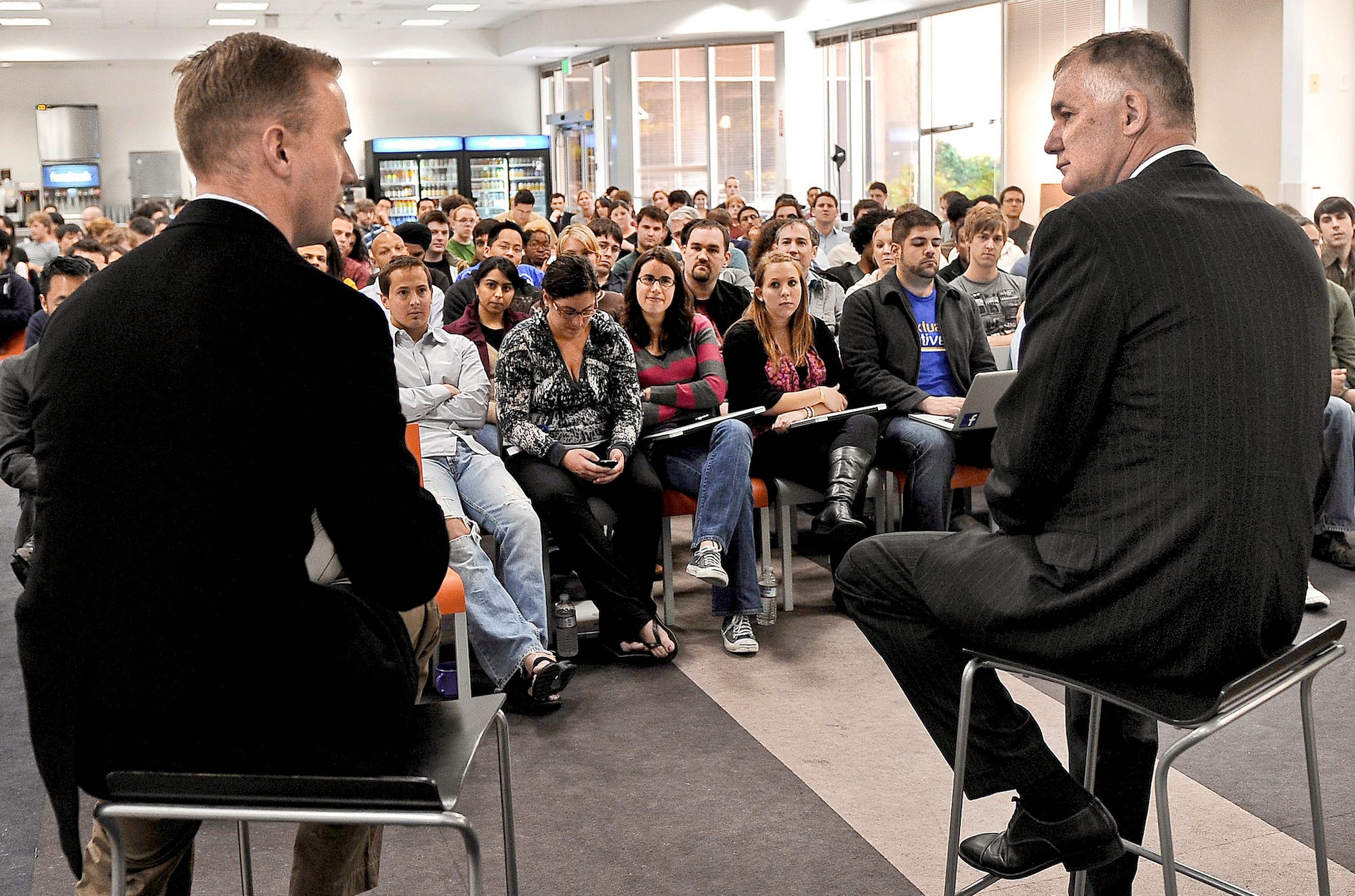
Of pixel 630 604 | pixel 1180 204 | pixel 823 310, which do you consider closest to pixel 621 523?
pixel 630 604

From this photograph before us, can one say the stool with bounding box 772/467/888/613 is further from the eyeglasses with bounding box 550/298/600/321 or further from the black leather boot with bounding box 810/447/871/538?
the eyeglasses with bounding box 550/298/600/321

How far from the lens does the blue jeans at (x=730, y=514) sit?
13.9 feet

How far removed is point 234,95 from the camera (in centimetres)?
151

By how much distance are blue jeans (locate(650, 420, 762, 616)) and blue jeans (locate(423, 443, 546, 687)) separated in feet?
1.96

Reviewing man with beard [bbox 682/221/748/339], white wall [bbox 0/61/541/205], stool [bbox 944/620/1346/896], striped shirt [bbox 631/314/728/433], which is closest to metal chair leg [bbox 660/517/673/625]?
striped shirt [bbox 631/314/728/433]

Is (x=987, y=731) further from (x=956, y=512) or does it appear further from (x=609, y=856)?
(x=956, y=512)

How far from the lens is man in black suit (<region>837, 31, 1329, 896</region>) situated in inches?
67.1

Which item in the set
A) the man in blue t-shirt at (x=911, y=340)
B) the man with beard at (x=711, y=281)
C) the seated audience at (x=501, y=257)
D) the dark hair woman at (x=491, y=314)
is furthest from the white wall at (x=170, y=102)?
the man in blue t-shirt at (x=911, y=340)

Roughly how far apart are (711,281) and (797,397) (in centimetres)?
109

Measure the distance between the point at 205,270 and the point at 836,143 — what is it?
17.2 metres

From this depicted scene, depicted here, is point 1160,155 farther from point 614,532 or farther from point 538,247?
point 538,247

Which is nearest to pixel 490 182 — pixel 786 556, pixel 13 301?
pixel 13 301

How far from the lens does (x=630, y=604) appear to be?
4.07 m

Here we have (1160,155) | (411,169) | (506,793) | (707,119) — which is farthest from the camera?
(411,169)
